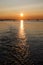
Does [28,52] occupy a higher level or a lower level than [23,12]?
lower

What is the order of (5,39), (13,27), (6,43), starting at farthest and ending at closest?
(13,27) < (5,39) < (6,43)

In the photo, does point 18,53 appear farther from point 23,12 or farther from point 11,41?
point 23,12

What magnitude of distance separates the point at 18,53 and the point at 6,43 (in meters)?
0.24

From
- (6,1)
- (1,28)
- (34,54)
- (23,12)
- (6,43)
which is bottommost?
(34,54)

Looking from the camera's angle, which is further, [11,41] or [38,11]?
[11,41]

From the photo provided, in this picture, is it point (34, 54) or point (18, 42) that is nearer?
point (34, 54)

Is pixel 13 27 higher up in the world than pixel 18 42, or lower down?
higher up

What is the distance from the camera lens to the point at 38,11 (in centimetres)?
175

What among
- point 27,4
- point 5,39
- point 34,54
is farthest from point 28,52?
point 27,4

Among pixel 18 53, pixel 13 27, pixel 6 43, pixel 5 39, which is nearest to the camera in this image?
pixel 18 53

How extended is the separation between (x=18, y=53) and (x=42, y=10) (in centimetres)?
56

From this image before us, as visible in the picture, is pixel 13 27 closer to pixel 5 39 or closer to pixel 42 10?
pixel 5 39

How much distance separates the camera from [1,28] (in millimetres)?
1955

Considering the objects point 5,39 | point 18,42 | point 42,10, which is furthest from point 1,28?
point 42,10
